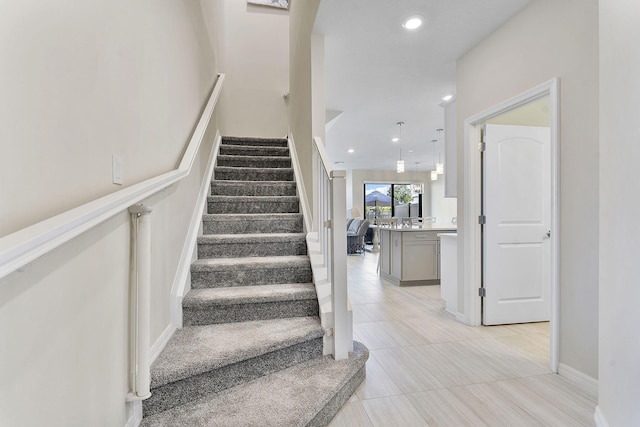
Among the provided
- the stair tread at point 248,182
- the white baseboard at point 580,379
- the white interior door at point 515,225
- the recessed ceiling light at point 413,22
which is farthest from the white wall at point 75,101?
the white interior door at point 515,225

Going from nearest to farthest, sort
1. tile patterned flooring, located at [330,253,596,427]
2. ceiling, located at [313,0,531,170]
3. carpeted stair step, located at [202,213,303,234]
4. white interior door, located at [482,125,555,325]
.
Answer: tile patterned flooring, located at [330,253,596,427] → ceiling, located at [313,0,531,170] → carpeted stair step, located at [202,213,303,234] → white interior door, located at [482,125,555,325]

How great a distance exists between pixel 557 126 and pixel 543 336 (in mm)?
1857

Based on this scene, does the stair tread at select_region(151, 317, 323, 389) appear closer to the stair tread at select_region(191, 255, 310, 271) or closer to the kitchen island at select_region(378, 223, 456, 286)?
the stair tread at select_region(191, 255, 310, 271)

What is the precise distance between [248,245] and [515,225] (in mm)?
2596

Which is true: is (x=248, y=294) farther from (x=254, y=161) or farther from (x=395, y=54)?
(x=395, y=54)

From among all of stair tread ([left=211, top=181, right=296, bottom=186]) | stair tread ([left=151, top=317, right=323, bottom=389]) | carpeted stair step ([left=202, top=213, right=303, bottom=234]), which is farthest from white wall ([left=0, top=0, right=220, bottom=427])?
stair tread ([left=211, top=181, right=296, bottom=186])

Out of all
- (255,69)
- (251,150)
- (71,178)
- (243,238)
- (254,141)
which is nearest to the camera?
(71,178)

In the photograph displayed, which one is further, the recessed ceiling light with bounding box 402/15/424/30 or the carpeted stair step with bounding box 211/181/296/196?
the carpeted stair step with bounding box 211/181/296/196

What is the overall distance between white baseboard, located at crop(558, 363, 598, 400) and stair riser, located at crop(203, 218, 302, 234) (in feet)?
7.36

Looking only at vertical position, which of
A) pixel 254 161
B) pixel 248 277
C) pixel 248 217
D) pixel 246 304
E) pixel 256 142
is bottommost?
pixel 246 304

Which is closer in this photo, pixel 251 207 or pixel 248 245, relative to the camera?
pixel 248 245

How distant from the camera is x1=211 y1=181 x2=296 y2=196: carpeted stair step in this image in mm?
3402

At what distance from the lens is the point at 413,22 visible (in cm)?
270

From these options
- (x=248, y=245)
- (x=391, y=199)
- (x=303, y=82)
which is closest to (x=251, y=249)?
(x=248, y=245)
